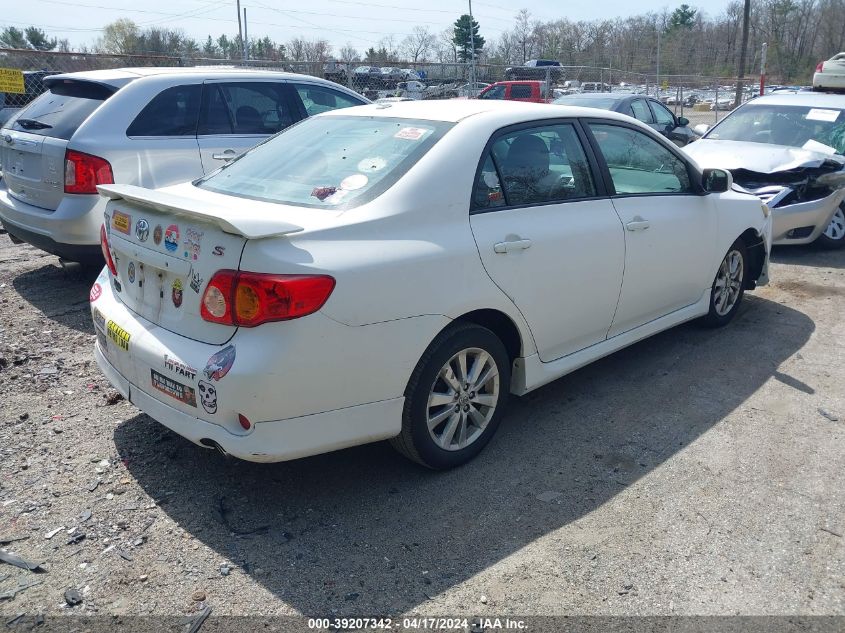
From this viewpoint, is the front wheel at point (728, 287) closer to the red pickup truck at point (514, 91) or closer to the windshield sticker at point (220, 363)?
the windshield sticker at point (220, 363)

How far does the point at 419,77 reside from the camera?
2102cm

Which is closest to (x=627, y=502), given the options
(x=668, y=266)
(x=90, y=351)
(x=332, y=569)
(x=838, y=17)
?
(x=332, y=569)

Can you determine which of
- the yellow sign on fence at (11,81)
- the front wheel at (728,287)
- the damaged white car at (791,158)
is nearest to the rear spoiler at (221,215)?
the front wheel at (728,287)

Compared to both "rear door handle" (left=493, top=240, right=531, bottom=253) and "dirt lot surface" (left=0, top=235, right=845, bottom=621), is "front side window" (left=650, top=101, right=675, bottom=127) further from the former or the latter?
"rear door handle" (left=493, top=240, right=531, bottom=253)

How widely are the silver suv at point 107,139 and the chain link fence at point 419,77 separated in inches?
245

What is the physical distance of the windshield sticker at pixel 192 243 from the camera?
3201 millimetres

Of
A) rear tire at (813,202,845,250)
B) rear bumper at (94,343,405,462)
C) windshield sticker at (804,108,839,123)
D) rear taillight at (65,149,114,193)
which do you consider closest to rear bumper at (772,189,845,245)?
rear tire at (813,202,845,250)

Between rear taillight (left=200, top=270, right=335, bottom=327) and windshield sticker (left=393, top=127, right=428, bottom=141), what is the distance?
3.62 feet

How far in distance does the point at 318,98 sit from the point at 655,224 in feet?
13.1

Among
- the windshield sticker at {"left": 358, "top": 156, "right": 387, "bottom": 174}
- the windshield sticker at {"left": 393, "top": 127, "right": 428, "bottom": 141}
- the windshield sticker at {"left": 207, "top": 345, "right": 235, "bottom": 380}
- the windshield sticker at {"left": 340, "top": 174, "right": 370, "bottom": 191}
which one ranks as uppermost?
the windshield sticker at {"left": 393, "top": 127, "right": 428, "bottom": 141}

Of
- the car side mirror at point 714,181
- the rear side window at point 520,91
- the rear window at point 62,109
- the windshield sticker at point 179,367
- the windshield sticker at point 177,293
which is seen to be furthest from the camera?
the rear side window at point 520,91

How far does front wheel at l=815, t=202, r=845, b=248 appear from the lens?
8484 mm

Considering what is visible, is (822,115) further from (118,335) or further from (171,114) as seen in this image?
(118,335)

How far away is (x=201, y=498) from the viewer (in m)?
3.50
